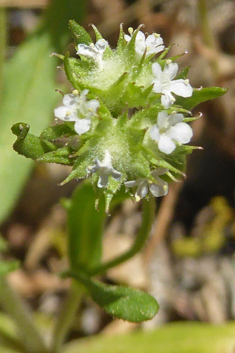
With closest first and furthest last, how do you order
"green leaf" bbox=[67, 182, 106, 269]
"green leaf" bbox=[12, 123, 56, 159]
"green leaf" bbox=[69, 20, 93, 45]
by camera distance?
"green leaf" bbox=[12, 123, 56, 159] < "green leaf" bbox=[69, 20, 93, 45] < "green leaf" bbox=[67, 182, 106, 269]

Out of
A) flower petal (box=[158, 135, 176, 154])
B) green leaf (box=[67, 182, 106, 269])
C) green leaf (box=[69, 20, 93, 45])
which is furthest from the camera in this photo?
green leaf (box=[67, 182, 106, 269])

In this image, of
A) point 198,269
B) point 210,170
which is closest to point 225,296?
point 198,269

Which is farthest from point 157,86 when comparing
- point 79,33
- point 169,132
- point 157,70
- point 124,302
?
point 124,302

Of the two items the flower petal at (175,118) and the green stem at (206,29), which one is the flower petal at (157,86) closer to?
the flower petal at (175,118)

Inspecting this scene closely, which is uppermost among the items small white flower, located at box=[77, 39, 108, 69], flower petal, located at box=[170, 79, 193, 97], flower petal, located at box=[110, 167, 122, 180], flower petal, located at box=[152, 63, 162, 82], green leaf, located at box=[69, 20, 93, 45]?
green leaf, located at box=[69, 20, 93, 45]

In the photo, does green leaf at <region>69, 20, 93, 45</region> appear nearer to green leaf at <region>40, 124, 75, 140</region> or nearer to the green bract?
the green bract

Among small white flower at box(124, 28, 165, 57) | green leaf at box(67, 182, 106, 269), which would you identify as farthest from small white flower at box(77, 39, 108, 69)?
green leaf at box(67, 182, 106, 269)

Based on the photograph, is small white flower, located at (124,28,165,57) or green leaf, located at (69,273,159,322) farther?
green leaf, located at (69,273,159,322)

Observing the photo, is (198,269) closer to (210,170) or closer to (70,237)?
(210,170)
